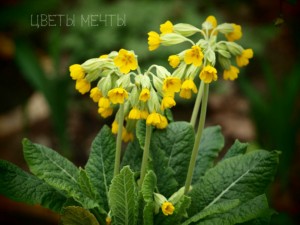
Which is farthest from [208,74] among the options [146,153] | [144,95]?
[146,153]

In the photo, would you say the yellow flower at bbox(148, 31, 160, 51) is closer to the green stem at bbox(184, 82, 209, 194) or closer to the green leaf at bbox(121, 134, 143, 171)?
the green stem at bbox(184, 82, 209, 194)

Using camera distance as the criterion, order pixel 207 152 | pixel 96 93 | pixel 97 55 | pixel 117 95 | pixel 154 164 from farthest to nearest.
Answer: pixel 97 55, pixel 207 152, pixel 154 164, pixel 96 93, pixel 117 95

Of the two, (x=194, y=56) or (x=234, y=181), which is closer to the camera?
(x=194, y=56)

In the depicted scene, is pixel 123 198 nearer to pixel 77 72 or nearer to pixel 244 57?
pixel 77 72

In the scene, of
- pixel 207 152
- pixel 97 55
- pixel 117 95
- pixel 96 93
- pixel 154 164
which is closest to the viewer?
pixel 117 95

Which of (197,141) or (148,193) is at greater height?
(197,141)

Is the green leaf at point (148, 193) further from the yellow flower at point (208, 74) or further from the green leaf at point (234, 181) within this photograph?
the yellow flower at point (208, 74)
